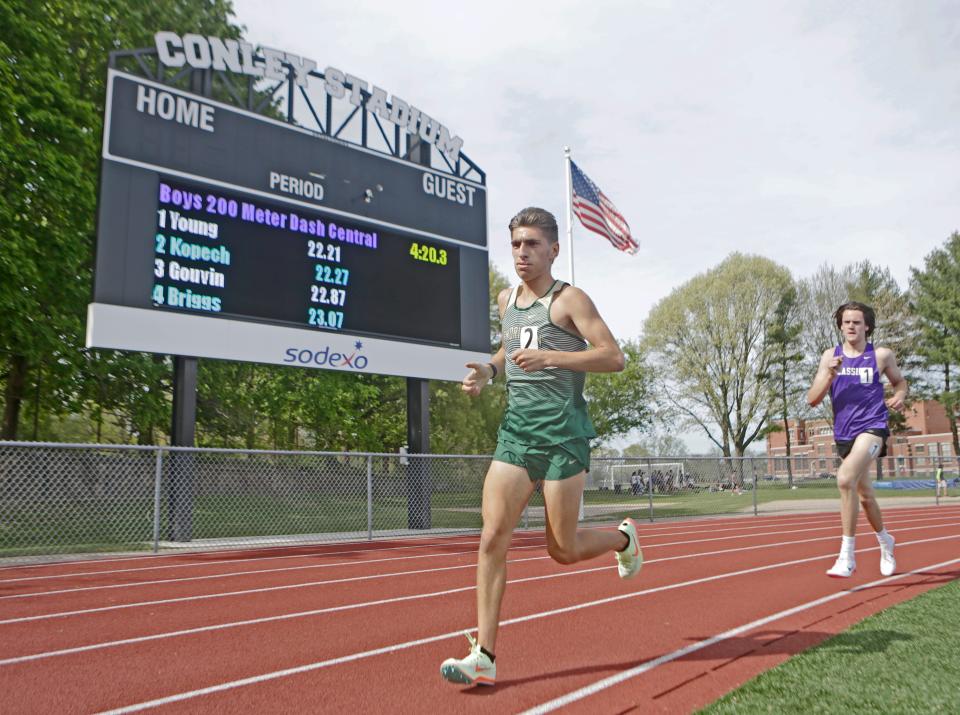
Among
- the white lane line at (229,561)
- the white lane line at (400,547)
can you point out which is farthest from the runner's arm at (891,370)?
the white lane line at (400,547)

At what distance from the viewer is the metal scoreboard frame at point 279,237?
11312 millimetres

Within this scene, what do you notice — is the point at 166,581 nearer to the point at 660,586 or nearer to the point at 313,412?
the point at 660,586

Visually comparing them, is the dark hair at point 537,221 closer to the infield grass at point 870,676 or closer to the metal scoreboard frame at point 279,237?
the infield grass at point 870,676

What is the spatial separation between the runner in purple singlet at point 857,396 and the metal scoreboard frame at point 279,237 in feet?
29.0

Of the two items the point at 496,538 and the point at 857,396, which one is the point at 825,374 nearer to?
the point at 857,396

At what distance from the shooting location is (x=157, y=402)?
1772 cm

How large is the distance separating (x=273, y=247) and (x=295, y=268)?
0.52 metres

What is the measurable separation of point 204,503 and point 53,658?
764 cm

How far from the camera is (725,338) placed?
128 ft

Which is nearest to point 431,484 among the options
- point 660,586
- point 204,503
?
point 204,503

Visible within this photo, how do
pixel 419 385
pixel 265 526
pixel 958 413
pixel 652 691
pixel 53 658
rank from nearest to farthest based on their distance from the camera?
pixel 652 691 < pixel 53 658 < pixel 265 526 < pixel 419 385 < pixel 958 413

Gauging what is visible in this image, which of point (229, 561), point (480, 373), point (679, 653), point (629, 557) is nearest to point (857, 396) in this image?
point (629, 557)

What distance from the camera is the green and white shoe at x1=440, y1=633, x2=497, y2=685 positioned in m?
3.24

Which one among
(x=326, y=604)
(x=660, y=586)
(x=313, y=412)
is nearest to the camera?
(x=326, y=604)
